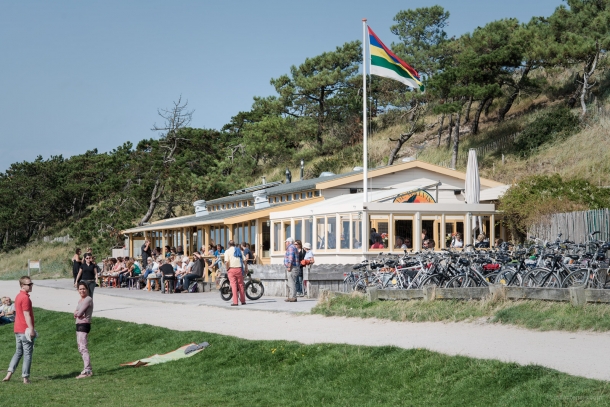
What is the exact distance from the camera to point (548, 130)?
52.0 metres

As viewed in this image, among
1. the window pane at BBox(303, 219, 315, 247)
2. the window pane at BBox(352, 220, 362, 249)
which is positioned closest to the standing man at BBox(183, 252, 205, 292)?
the window pane at BBox(303, 219, 315, 247)

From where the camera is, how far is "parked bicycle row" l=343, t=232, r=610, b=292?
15.5 metres

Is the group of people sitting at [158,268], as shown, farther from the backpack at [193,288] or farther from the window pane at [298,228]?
the window pane at [298,228]

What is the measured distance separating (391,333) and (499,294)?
218 centimetres

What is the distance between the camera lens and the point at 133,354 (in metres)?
15.8

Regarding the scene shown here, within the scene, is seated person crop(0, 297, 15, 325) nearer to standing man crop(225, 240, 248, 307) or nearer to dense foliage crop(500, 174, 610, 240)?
standing man crop(225, 240, 248, 307)

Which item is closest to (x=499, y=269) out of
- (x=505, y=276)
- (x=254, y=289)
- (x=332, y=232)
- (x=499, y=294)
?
(x=505, y=276)

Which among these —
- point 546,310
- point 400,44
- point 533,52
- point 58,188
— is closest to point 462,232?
point 546,310

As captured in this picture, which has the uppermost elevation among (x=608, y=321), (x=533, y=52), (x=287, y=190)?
(x=533, y=52)

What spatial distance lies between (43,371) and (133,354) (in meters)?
1.63

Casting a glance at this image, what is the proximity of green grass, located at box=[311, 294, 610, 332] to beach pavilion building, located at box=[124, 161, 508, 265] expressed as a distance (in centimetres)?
884

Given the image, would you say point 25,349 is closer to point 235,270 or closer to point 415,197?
point 235,270

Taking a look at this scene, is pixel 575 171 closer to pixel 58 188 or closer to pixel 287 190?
pixel 287 190

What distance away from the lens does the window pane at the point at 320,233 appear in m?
28.5
